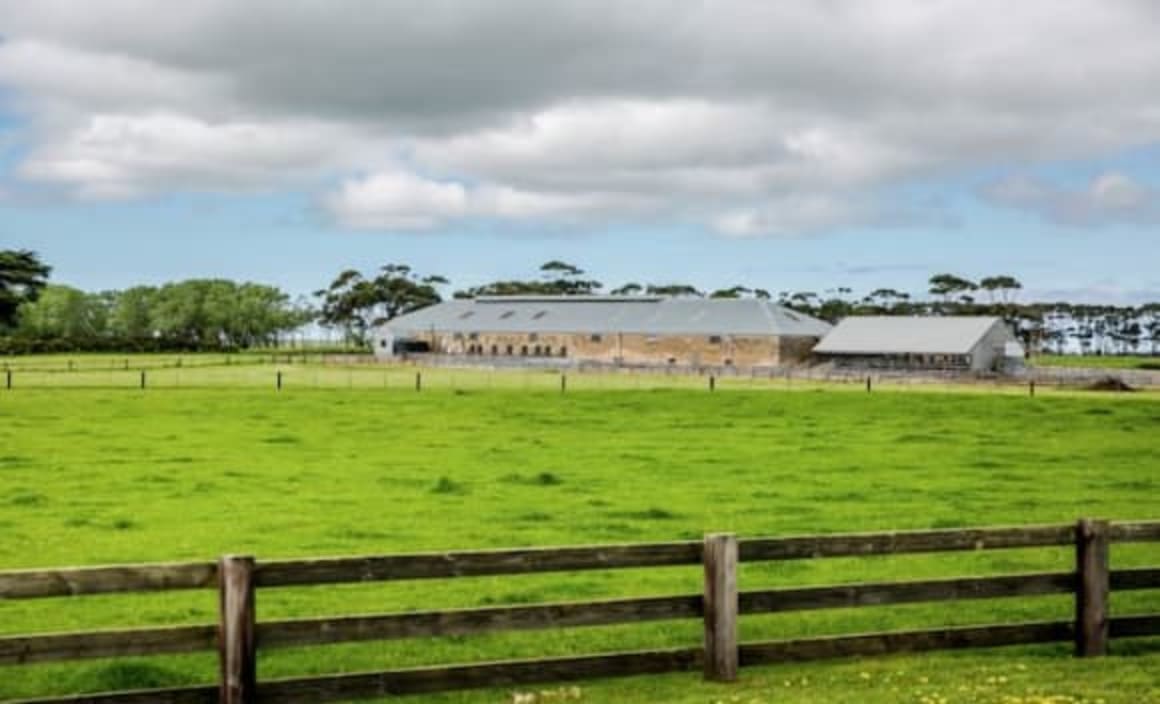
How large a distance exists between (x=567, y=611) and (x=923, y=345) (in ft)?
357

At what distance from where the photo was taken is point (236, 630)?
8852 millimetres

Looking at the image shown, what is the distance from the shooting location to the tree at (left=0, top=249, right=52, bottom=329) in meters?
52.4

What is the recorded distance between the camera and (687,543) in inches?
395

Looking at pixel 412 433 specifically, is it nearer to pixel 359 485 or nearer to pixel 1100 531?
pixel 359 485

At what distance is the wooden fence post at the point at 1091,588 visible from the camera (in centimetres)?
1073

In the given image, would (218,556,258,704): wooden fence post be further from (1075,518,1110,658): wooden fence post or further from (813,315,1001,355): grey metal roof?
(813,315,1001,355): grey metal roof

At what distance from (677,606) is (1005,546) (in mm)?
3106

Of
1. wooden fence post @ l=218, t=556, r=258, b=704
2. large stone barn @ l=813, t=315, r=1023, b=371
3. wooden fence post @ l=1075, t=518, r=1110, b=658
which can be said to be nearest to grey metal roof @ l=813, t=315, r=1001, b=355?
large stone barn @ l=813, t=315, r=1023, b=371

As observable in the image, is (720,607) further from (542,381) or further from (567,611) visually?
(542,381)

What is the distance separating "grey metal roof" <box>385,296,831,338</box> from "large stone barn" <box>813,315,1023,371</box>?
6844 millimetres

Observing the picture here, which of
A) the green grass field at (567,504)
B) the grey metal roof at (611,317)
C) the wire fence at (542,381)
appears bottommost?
the green grass field at (567,504)

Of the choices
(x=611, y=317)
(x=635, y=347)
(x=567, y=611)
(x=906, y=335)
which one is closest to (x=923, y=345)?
(x=906, y=335)

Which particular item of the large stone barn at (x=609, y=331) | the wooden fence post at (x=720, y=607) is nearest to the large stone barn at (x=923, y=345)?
the large stone barn at (x=609, y=331)

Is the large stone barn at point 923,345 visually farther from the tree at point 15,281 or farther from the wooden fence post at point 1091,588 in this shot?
the wooden fence post at point 1091,588
